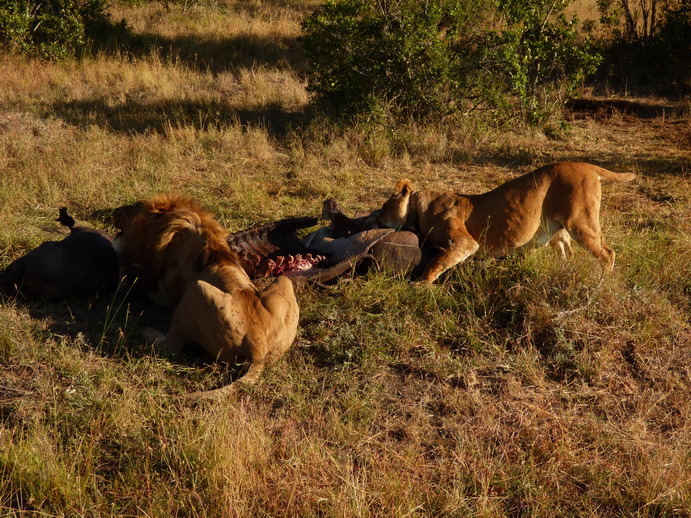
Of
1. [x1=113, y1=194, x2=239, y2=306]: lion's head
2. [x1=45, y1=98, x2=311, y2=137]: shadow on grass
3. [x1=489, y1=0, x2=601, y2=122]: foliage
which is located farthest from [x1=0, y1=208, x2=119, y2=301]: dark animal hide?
[x1=489, y1=0, x2=601, y2=122]: foliage

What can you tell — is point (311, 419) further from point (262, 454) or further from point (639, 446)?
point (639, 446)

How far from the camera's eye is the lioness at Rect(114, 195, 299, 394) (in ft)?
14.2

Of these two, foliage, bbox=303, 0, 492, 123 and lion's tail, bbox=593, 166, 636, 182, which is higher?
foliage, bbox=303, 0, 492, 123

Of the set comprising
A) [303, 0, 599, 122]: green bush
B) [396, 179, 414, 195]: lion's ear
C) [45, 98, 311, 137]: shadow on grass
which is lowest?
[396, 179, 414, 195]: lion's ear

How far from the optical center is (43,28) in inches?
550

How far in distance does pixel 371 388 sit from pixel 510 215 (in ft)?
7.89

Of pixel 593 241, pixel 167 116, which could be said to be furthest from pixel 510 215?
pixel 167 116

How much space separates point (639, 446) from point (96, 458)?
9.75 feet

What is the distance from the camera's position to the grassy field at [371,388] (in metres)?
3.32

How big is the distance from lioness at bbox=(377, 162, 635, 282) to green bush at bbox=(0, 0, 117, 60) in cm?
1084

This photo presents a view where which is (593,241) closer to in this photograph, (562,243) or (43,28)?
(562,243)

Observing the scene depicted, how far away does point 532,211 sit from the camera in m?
5.84

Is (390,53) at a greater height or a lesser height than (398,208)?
greater

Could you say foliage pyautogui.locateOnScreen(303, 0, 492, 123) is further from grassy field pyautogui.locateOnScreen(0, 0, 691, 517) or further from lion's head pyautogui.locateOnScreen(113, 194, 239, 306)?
lion's head pyautogui.locateOnScreen(113, 194, 239, 306)
